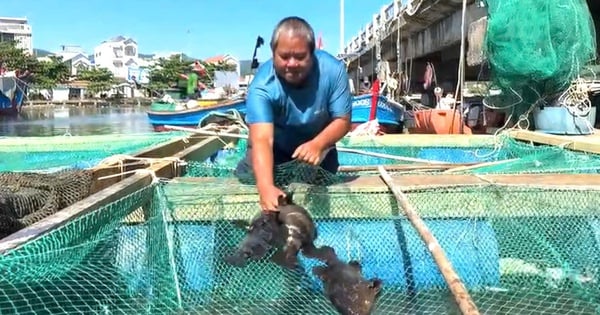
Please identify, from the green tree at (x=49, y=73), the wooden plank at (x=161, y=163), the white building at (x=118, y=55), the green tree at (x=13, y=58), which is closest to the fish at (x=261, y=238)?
the wooden plank at (x=161, y=163)

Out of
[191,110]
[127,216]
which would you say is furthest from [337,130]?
[191,110]

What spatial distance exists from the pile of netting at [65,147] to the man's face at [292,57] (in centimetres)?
397

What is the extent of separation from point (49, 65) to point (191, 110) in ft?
251

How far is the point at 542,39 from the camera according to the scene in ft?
27.2

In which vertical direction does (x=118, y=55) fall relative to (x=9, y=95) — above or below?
above

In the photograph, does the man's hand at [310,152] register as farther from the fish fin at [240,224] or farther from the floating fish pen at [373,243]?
the fish fin at [240,224]

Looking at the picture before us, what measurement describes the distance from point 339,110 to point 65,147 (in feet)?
18.0

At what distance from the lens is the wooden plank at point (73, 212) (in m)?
2.43

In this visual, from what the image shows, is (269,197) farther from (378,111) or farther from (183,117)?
(183,117)

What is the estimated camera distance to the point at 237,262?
3793 mm

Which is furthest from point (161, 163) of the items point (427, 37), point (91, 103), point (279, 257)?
point (91, 103)

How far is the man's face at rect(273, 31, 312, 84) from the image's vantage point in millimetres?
3367

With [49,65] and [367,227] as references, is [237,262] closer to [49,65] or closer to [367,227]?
[367,227]

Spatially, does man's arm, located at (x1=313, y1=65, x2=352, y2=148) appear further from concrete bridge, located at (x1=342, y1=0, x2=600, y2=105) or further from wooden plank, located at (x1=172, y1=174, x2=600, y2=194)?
concrete bridge, located at (x1=342, y1=0, x2=600, y2=105)
